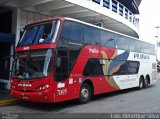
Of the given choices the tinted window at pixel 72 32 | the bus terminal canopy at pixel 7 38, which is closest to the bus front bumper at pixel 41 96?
the tinted window at pixel 72 32

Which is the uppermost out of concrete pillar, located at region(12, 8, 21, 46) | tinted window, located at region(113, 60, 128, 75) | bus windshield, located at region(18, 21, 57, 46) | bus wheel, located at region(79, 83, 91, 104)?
concrete pillar, located at region(12, 8, 21, 46)

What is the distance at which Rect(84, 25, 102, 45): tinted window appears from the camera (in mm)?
11887

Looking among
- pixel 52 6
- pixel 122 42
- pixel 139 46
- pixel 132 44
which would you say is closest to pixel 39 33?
pixel 52 6

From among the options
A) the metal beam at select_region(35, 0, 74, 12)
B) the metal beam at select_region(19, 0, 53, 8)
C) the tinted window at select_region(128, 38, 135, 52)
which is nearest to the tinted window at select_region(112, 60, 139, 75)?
the tinted window at select_region(128, 38, 135, 52)

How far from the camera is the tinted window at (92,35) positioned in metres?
A: 11.9

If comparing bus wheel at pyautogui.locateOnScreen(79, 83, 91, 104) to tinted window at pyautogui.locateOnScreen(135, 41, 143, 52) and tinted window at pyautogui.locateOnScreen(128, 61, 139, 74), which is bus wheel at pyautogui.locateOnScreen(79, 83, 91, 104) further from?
tinted window at pyautogui.locateOnScreen(135, 41, 143, 52)

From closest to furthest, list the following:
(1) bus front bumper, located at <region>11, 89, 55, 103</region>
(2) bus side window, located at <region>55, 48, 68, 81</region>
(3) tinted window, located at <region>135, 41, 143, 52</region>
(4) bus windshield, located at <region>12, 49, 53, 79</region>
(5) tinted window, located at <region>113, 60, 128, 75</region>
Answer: (1) bus front bumper, located at <region>11, 89, 55, 103</region> < (4) bus windshield, located at <region>12, 49, 53, 79</region> < (2) bus side window, located at <region>55, 48, 68, 81</region> < (5) tinted window, located at <region>113, 60, 128, 75</region> < (3) tinted window, located at <region>135, 41, 143, 52</region>

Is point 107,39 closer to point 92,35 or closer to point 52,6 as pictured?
point 92,35

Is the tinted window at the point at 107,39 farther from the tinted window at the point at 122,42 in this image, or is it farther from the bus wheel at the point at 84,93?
the bus wheel at the point at 84,93

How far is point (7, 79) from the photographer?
51.8ft

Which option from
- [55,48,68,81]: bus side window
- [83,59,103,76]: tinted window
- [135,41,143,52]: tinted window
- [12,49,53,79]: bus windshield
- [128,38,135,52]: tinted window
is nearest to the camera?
[12,49,53,79]: bus windshield

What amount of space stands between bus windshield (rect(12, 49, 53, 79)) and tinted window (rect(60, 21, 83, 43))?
1.09 meters

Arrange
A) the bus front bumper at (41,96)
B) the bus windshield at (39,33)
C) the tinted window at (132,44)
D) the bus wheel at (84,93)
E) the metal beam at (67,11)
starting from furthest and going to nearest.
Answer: the metal beam at (67,11), the tinted window at (132,44), the bus wheel at (84,93), the bus windshield at (39,33), the bus front bumper at (41,96)

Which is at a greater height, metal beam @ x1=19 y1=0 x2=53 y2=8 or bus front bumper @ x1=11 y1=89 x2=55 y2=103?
metal beam @ x1=19 y1=0 x2=53 y2=8
